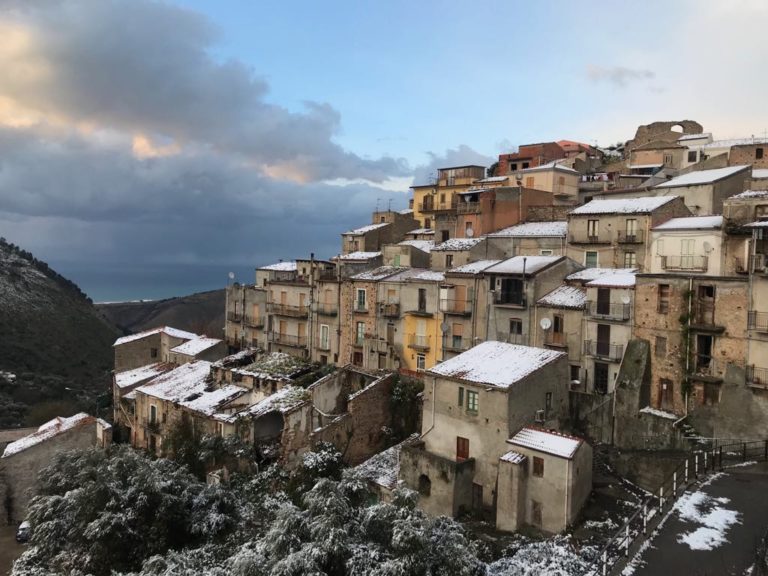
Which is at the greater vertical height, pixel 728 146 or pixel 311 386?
pixel 728 146

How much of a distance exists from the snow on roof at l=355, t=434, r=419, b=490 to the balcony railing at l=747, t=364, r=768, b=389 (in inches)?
655

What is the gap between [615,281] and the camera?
111 feet

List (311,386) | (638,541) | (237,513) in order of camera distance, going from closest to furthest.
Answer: (638,541) → (237,513) → (311,386)

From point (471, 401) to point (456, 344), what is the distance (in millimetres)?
11479

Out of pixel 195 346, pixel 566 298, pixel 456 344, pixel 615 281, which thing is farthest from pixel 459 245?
Result: pixel 195 346

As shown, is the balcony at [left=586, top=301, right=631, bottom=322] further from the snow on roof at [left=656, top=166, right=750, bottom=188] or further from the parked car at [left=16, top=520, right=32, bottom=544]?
the parked car at [left=16, top=520, right=32, bottom=544]

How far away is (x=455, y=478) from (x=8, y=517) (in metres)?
34.5

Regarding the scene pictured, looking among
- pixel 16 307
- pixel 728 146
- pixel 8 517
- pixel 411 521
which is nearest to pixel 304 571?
pixel 411 521

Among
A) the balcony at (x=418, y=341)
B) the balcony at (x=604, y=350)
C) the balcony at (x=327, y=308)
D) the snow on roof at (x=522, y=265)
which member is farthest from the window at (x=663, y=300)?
the balcony at (x=327, y=308)

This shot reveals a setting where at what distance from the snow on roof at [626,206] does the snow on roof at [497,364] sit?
13829 mm

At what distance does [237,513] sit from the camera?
27.2 meters

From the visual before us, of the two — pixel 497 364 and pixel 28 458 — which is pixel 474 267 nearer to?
pixel 497 364

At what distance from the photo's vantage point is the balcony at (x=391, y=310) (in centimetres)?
4403

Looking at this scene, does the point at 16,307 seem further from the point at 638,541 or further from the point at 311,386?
the point at 638,541
